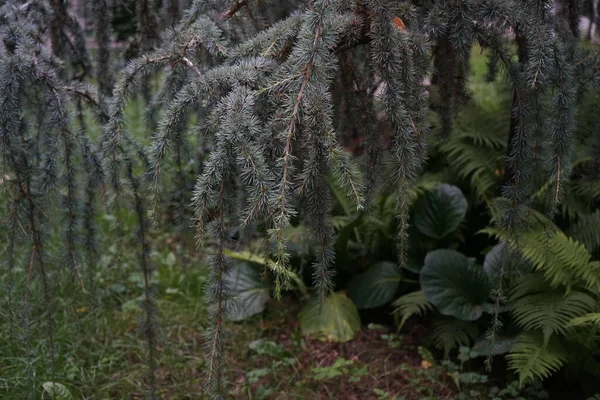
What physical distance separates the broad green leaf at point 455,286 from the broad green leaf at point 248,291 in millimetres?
865

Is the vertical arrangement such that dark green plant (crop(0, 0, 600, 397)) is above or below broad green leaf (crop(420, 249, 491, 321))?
above

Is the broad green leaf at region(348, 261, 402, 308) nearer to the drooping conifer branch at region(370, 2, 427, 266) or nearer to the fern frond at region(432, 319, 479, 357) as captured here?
the fern frond at region(432, 319, 479, 357)

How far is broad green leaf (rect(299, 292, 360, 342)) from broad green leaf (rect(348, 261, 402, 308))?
6 cm

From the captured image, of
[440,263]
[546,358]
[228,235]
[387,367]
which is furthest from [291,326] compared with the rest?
[228,235]

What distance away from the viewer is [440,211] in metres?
3.09

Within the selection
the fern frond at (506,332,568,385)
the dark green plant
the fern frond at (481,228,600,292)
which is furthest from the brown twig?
the fern frond at (506,332,568,385)

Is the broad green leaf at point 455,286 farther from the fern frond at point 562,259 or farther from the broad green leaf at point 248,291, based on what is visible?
the broad green leaf at point 248,291

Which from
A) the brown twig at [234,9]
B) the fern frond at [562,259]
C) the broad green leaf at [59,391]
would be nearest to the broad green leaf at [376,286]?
the fern frond at [562,259]

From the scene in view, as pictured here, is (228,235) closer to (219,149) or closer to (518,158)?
(219,149)

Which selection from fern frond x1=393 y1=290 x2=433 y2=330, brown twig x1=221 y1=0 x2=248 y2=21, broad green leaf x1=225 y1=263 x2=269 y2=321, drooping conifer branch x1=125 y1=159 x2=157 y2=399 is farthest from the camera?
broad green leaf x1=225 y1=263 x2=269 y2=321

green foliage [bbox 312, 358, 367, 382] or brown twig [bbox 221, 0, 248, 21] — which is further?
green foliage [bbox 312, 358, 367, 382]

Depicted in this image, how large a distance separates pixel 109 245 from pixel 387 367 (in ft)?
6.34

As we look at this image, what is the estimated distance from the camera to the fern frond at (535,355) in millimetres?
2291

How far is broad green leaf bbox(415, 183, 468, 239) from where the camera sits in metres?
3.05
